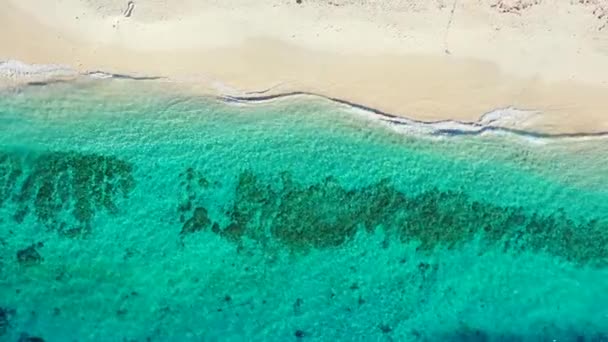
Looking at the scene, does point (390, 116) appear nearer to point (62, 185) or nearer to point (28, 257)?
point (62, 185)

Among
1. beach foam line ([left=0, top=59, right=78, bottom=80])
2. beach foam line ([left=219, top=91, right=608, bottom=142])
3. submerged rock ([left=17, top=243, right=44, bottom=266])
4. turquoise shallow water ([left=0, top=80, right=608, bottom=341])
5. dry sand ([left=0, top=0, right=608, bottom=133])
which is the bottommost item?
submerged rock ([left=17, top=243, right=44, bottom=266])

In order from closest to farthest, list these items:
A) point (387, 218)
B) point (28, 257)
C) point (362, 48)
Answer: point (28, 257), point (362, 48), point (387, 218)

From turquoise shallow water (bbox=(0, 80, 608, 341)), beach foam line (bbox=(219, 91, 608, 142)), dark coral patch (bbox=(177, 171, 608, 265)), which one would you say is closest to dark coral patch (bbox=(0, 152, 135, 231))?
turquoise shallow water (bbox=(0, 80, 608, 341))

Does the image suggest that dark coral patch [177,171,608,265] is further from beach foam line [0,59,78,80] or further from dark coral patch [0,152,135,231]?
beach foam line [0,59,78,80]

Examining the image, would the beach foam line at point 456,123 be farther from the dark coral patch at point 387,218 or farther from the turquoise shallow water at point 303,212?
the dark coral patch at point 387,218

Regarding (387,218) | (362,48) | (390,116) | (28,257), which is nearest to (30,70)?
(28,257)

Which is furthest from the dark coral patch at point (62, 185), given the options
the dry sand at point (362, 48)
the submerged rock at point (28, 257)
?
the dry sand at point (362, 48)
